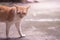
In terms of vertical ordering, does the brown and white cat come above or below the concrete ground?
above

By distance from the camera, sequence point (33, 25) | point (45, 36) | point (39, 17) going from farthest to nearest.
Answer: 1. point (39, 17)
2. point (33, 25)
3. point (45, 36)

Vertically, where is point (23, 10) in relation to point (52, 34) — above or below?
above

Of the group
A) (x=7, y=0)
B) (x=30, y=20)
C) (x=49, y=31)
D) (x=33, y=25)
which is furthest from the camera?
(x=7, y=0)

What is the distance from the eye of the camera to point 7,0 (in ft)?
21.1

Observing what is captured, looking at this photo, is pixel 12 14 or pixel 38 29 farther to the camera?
pixel 38 29

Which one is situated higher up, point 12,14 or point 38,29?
point 12,14

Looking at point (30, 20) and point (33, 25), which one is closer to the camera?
point (33, 25)

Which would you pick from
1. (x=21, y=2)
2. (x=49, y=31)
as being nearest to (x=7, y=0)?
(x=21, y=2)

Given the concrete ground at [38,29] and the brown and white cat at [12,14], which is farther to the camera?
the concrete ground at [38,29]

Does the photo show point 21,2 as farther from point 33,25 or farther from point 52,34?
point 52,34

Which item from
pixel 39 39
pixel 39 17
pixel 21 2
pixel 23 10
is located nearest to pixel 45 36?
pixel 39 39

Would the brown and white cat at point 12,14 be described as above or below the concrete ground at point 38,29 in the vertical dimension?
above

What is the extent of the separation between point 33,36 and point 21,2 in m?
3.38

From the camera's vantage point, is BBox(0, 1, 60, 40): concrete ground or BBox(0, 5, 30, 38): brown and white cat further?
BBox(0, 1, 60, 40): concrete ground
